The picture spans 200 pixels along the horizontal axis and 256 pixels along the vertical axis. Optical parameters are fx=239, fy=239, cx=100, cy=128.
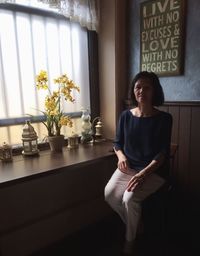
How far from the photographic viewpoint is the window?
1.73 m

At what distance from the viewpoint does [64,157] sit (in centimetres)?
173

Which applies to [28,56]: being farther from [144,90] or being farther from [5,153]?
[144,90]

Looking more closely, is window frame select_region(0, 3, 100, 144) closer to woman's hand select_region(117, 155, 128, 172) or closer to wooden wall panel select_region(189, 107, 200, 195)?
woman's hand select_region(117, 155, 128, 172)

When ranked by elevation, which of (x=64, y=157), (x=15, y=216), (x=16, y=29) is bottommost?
(x=15, y=216)

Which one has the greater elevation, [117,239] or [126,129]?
[126,129]

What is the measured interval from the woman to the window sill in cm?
21

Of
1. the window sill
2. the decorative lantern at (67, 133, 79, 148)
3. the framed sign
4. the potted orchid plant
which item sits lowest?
the window sill

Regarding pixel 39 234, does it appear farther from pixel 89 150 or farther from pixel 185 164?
pixel 185 164

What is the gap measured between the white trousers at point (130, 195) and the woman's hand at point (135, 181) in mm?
26

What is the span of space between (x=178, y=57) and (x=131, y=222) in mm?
1232

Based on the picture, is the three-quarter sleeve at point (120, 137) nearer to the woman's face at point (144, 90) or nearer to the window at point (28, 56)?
the woman's face at point (144, 90)

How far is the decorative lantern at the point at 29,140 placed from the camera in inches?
68.1

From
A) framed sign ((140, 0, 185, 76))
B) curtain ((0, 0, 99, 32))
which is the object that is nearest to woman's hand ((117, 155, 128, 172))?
framed sign ((140, 0, 185, 76))

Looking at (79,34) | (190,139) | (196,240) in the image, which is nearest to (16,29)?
(79,34)
